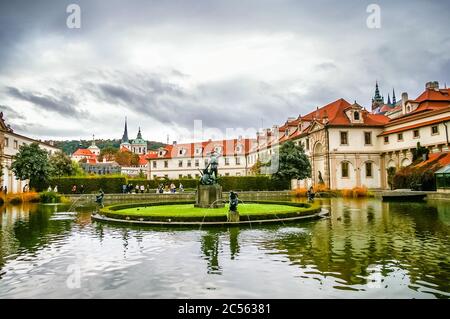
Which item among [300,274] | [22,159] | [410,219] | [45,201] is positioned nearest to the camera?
[300,274]

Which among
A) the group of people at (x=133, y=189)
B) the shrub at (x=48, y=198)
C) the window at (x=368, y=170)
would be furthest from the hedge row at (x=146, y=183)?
the shrub at (x=48, y=198)

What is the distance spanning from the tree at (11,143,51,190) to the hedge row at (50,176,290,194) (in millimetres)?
5468

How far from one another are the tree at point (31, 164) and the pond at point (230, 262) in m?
31.1

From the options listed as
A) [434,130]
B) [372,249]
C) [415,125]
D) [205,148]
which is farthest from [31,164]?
[434,130]

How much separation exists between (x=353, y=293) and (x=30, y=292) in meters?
6.91

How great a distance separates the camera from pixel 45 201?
38.9 metres

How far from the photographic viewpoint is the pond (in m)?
7.70

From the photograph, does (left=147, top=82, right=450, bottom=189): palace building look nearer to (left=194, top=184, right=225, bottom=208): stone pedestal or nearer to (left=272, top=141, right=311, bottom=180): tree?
(left=272, top=141, right=311, bottom=180): tree

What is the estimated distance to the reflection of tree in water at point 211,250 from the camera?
9.44 metres

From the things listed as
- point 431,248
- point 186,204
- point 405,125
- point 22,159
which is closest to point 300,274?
point 431,248

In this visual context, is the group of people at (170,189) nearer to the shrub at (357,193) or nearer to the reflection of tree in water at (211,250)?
the shrub at (357,193)

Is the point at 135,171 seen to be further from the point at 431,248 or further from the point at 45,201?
the point at 431,248
